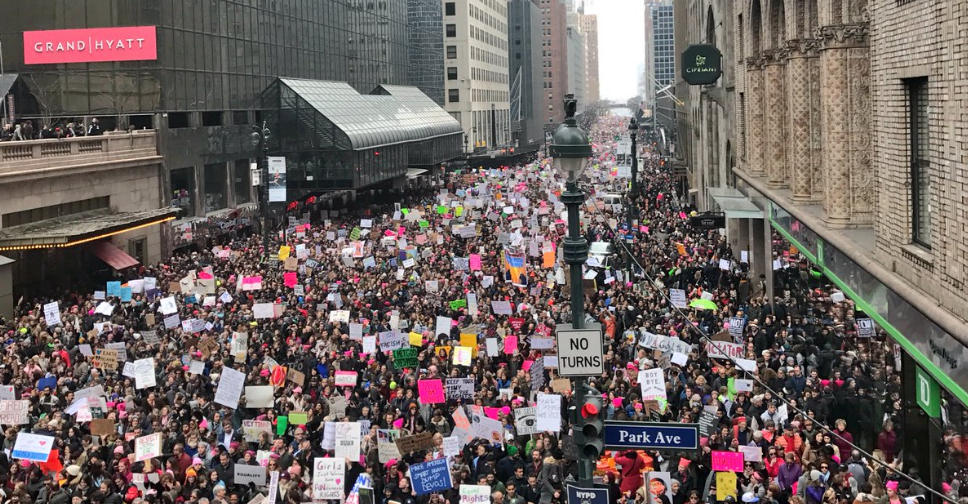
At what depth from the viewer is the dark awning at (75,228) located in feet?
119

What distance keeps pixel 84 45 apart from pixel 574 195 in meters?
49.2

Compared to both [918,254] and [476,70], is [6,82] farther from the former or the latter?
[476,70]

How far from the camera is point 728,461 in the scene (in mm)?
15195

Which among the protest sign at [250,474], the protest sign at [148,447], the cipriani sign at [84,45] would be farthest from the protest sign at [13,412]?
the cipriani sign at [84,45]

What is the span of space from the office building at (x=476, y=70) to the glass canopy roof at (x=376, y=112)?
1298 inches

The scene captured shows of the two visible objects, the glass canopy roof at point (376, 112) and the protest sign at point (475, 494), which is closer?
the protest sign at point (475, 494)

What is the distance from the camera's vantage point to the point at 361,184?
227 ft

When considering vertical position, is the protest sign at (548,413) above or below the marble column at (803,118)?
below

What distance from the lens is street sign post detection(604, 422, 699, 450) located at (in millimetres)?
11742

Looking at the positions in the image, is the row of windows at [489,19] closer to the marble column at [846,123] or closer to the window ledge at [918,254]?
the marble column at [846,123]

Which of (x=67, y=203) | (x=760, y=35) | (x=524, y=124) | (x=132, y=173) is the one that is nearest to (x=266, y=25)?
(x=132, y=173)

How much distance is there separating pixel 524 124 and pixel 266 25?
114960 mm

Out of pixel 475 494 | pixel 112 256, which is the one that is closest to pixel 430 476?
pixel 475 494

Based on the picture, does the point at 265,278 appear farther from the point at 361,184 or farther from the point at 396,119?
the point at 396,119
